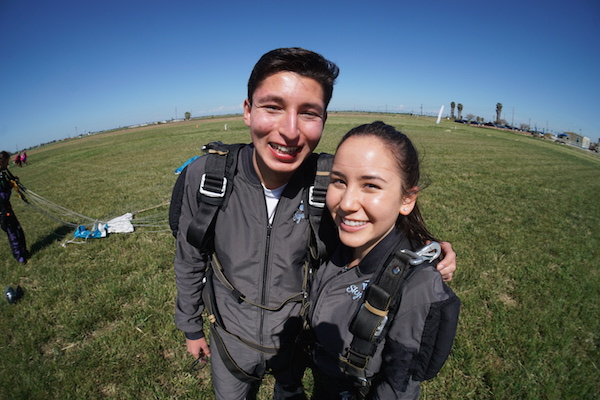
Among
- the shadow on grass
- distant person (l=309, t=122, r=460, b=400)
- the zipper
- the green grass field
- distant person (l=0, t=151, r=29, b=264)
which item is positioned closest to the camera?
distant person (l=309, t=122, r=460, b=400)

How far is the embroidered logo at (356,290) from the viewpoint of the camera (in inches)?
73.2

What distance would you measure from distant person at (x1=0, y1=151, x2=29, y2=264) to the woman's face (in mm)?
8149

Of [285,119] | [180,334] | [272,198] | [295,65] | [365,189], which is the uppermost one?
[295,65]

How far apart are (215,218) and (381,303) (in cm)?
129

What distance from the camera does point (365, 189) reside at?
5.49 feet

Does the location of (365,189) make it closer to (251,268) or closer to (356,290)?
(356,290)

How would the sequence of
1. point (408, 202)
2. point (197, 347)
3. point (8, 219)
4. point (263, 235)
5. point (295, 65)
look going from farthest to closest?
point (8, 219) → point (197, 347) → point (263, 235) → point (408, 202) → point (295, 65)

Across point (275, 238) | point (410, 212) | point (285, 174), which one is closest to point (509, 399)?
point (410, 212)

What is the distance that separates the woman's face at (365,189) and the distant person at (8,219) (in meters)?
8.15

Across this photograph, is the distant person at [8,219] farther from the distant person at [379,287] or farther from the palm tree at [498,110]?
the palm tree at [498,110]

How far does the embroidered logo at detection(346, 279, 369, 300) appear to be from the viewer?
186 cm

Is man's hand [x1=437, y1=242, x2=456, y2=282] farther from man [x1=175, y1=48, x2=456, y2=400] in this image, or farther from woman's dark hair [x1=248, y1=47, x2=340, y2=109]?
woman's dark hair [x1=248, y1=47, x2=340, y2=109]

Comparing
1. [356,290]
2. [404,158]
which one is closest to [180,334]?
[356,290]

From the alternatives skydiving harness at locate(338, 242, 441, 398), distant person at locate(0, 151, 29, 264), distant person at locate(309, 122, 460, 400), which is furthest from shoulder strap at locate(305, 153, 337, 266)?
distant person at locate(0, 151, 29, 264)
